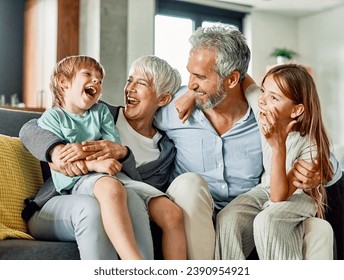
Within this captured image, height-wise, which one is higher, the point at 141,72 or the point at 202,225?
the point at 141,72

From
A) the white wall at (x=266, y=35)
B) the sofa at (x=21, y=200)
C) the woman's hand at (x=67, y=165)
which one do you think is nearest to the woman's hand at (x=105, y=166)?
the woman's hand at (x=67, y=165)

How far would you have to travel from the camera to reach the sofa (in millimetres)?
826

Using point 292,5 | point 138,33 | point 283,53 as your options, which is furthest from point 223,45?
point 283,53

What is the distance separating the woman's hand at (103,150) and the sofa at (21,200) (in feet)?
0.43

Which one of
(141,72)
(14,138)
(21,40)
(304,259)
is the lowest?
(304,259)

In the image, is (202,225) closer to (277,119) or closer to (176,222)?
(176,222)

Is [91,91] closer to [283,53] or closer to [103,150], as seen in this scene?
[103,150]

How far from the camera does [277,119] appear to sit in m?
0.95

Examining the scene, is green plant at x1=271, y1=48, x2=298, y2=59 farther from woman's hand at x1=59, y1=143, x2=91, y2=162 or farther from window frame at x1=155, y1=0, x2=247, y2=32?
woman's hand at x1=59, y1=143, x2=91, y2=162

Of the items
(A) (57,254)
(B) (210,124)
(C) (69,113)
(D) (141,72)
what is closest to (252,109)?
(B) (210,124)

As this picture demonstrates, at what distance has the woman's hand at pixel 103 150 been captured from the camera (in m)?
0.89

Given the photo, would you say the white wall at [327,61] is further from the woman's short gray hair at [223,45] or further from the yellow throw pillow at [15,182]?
the yellow throw pillow at [15,182]

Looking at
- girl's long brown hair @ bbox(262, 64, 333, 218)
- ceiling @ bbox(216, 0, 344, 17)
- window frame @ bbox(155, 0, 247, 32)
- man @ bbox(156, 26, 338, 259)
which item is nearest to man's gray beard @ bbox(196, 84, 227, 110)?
man @ bbox(156, 26, 338, 259)

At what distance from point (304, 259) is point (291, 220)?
0.07 meters
